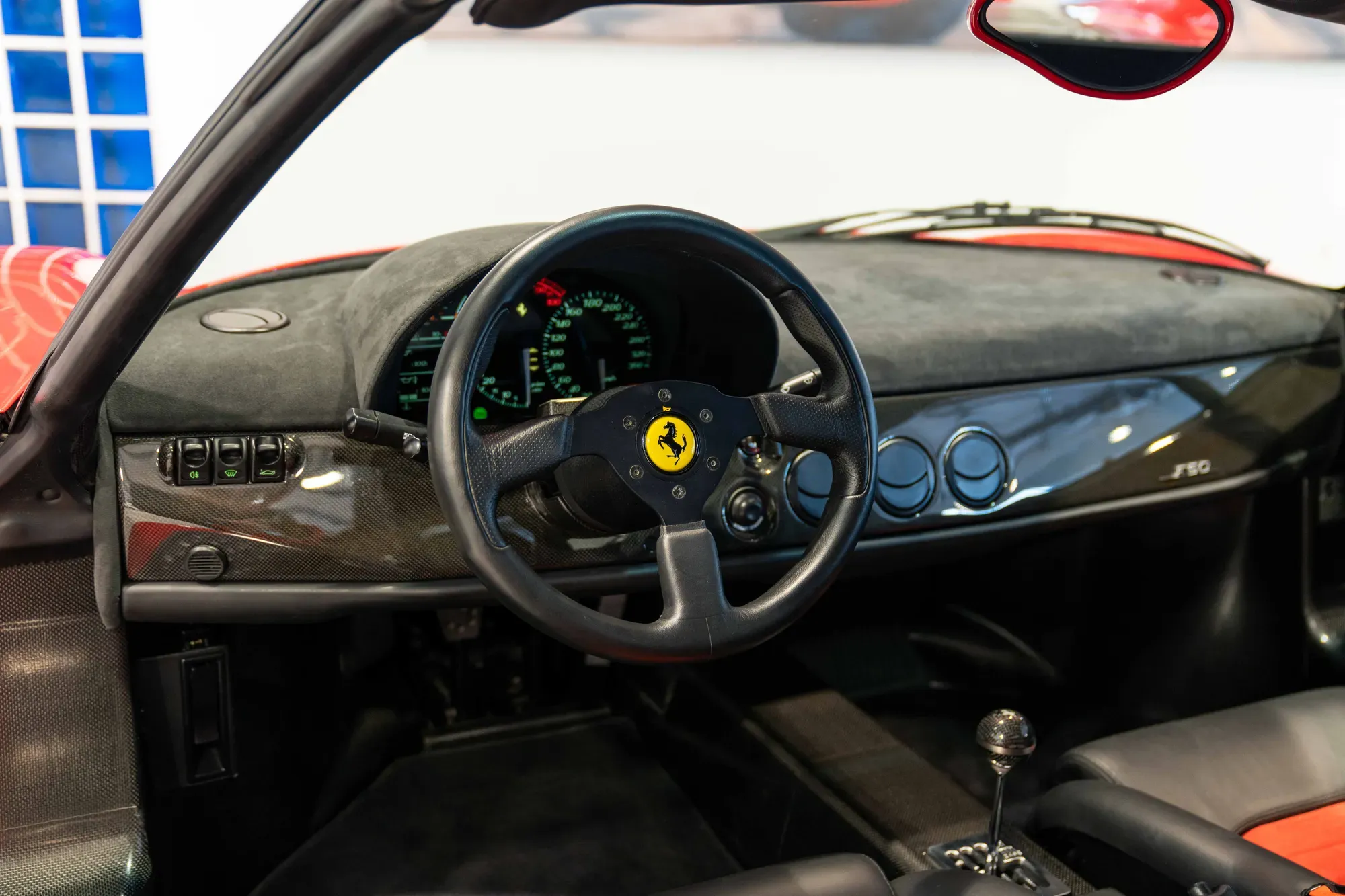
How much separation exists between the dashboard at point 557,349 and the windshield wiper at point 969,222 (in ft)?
2.51

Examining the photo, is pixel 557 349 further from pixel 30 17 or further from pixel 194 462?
pixel 30 17

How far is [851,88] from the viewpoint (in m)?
2.14

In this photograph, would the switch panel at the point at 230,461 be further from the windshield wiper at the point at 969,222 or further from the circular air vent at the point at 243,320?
the windshield wiper at the point at 969,222

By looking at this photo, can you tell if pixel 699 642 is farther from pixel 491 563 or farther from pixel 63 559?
pixel 63 559

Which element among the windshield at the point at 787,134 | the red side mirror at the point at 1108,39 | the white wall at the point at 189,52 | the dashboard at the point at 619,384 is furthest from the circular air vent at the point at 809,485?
the white wall at the point at 189,52

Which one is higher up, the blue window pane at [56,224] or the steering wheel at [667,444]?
the blue window pane at [56,224]

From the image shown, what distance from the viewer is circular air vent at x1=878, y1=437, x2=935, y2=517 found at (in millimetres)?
1639

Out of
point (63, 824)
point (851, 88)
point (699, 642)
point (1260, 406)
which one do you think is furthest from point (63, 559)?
point (1260, 406)

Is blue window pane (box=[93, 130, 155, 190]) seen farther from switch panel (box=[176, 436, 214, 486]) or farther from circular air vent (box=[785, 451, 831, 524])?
circular air vent (box=[785, 451, 831, 524])

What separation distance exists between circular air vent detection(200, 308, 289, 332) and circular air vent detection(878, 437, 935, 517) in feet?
3.01

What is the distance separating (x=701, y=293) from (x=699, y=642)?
0.53 meters

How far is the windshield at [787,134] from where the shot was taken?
184cm

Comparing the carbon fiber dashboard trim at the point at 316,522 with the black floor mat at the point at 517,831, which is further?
the black floor mat at the point at 517,831

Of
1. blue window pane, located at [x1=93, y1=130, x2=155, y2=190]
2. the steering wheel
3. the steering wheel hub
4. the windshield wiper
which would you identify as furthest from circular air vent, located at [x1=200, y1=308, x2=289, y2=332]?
the windshield wiper
